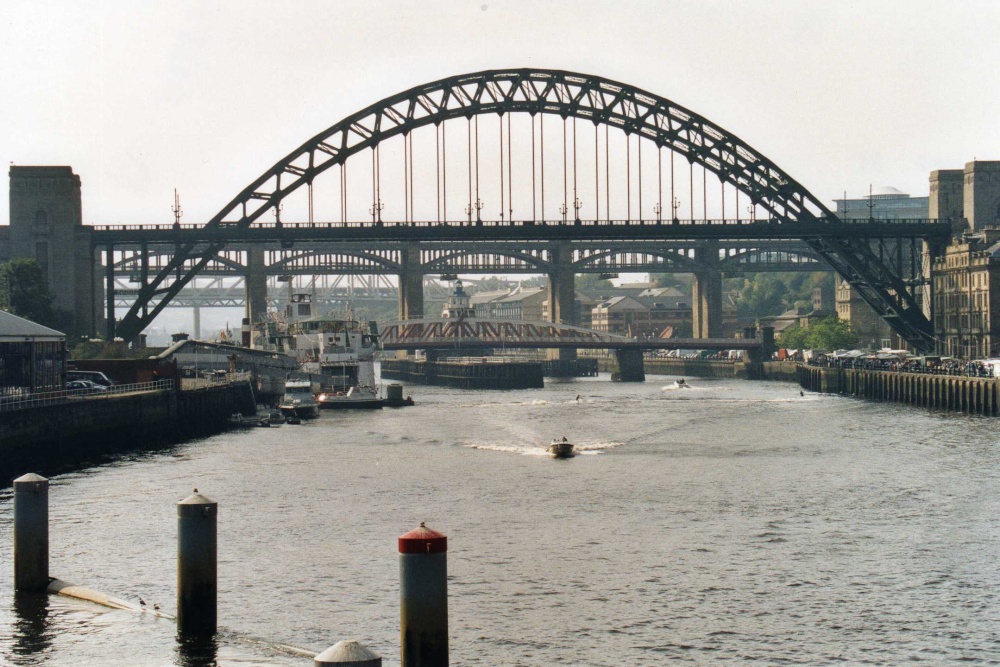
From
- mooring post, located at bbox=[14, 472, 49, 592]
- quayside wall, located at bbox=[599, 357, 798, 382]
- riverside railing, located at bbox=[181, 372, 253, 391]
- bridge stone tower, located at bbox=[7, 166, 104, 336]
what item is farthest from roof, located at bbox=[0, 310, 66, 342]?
quayside wall, located at bbox=[599, 357, 798, 382]

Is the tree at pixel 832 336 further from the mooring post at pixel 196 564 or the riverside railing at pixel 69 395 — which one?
the mooring post at pixel 196 564

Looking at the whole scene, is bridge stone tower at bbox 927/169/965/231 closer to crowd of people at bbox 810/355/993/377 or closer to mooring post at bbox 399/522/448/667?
crowd of people at bbox 810/355/993/377

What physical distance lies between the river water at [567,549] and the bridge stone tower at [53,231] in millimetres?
51456

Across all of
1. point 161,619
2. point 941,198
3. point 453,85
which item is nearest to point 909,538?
point 161,619

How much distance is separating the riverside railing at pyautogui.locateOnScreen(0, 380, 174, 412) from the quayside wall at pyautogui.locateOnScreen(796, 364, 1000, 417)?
50.8m

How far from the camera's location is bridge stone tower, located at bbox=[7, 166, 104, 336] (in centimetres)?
12300

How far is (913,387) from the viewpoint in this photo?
11062cm

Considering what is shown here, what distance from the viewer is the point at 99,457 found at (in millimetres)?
66062

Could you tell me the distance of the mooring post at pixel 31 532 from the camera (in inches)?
1106

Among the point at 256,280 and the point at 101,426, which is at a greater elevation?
the point at 256,280

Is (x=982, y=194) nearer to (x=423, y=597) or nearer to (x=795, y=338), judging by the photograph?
(x=795, y=338)

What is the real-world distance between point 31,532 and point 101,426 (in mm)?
39993

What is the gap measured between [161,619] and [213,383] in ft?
236

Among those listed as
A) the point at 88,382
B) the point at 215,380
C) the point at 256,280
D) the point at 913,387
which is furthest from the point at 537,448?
the point at 256,280
